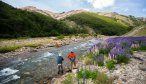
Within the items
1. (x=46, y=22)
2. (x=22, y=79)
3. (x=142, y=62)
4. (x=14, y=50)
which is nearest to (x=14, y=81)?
(x=22, y=79)

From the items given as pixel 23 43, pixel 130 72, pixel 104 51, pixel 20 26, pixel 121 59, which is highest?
pixel 20 26

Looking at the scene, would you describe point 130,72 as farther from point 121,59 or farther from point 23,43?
point 23,43

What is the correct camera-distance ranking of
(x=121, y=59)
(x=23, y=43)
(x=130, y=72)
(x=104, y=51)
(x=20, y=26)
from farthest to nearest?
(x=20, y=26)
(x=23, y=43)
(x=104, y=51)
(x=121, y=59)
(x=130, y=72)

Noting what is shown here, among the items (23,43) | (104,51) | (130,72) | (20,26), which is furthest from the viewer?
(20,26)

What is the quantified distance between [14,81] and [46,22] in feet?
367

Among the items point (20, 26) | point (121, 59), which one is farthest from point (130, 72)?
point (20, 26)

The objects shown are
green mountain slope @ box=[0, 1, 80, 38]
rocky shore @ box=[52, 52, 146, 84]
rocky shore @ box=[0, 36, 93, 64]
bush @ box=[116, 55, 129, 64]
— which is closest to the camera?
rocky shore @ box=[52, 52, 146, 84]

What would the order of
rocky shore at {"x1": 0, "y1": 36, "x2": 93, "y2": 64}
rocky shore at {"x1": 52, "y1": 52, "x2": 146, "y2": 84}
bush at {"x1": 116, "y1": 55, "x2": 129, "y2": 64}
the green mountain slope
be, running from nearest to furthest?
rocky shore at {"x1": 52, "y1": 52, "x2": 146, "y2": 84}
bush at {"x1": 116, "y1": 55, "x2": 129, "y2": 64}
rocky shore at {"x1": 0, "y1": 36, "x2": 93, "y2": 64}
the green mountain slope

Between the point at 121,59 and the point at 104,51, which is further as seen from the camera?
the point at 104,51

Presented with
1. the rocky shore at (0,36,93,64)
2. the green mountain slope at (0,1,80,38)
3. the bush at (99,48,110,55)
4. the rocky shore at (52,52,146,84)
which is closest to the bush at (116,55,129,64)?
the rocky shore at (52,52,146,84)

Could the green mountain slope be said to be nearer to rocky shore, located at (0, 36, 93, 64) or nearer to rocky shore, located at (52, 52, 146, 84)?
rocky shore, located at (0, 36, 93, 64)

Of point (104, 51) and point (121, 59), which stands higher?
point (104, 51)

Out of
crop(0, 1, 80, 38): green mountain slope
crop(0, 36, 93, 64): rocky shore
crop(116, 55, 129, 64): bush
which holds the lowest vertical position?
crop(0, 36, 93, 64): rocky shore

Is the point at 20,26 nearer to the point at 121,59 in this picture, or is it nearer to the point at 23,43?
the point at 23,43
